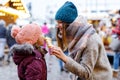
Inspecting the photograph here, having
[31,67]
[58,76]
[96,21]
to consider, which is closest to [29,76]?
[31,67]

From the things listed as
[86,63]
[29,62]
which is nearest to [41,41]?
[29,62]

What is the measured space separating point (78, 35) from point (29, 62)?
507 millimetres

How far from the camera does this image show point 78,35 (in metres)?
3.06

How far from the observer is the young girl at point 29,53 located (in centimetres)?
309

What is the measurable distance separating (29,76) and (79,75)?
1.46 feet

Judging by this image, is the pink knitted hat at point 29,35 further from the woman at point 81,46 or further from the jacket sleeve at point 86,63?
the jacket sleeve at point 86,63

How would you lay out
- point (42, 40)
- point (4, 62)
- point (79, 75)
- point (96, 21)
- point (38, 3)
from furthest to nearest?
point (38, 3)
point (96, 21)
point (4, 62)
point (42, 40)
point (79, 75)

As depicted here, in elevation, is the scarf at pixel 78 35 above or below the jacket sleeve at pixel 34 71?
above

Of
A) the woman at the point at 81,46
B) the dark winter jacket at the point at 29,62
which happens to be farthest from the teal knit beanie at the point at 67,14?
the dark winter jacket at the point at 29,62

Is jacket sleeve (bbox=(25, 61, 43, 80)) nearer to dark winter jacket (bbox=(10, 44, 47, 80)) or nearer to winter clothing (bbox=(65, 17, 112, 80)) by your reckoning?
dark winter jacket (bbox=(10, 44, 47, 80))

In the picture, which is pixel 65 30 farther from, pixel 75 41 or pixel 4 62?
pixel 4 62

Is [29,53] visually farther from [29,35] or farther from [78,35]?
[78,35]

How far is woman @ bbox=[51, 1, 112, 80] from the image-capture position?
298 cm

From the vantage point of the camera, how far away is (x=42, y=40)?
321 centimetres
